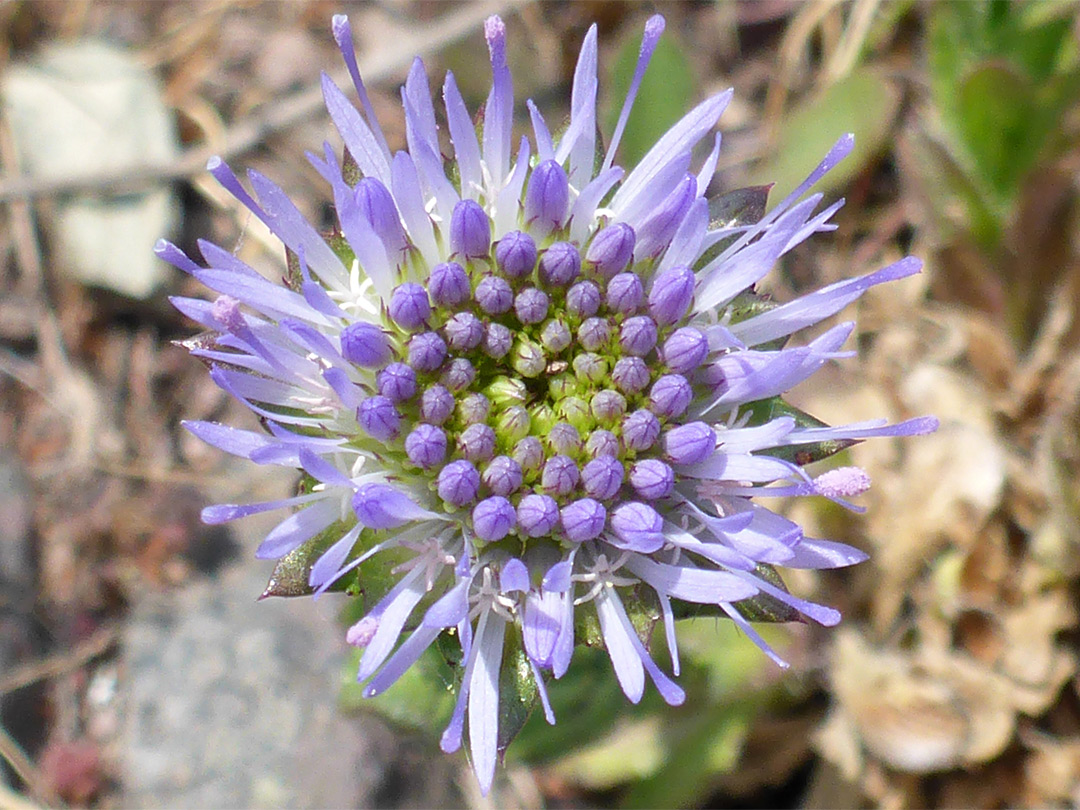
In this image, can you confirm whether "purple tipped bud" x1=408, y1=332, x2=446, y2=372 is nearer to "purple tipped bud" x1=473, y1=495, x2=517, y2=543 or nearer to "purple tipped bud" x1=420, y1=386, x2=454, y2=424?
"purple tipped bud" x1=420, y1=386, x2=454, y2=424

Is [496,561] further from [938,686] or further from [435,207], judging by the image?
[938,686]

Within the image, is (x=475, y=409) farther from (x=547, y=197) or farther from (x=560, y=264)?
(x=547, y=197)

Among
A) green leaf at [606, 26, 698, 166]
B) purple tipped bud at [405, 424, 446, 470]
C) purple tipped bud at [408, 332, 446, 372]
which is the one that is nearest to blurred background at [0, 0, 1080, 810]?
green leaf at [606, 26, 698, 166]

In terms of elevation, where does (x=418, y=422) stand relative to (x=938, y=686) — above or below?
above

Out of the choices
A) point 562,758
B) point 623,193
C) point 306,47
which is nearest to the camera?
point 623,193

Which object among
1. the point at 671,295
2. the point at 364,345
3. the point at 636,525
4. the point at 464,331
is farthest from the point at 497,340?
the point at 636,525

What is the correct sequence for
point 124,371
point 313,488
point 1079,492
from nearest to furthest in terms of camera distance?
point 313,488 < point 1079,492 < point 124,371

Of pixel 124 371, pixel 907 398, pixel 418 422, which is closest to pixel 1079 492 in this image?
pixel 907 398

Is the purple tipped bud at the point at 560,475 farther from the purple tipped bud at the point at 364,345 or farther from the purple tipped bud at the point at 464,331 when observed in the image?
the purple tipped bud at the point at 364,345
